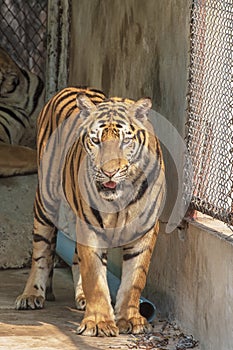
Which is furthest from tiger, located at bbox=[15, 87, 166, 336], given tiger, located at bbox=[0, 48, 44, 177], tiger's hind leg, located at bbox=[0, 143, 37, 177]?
tiger, located at bbox=[0, 48, 44, 177]

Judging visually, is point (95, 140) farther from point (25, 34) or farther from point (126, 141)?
point (25, 34)

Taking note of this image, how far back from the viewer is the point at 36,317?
18.0 ft

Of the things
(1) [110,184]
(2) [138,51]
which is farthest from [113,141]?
(2) [138,51]

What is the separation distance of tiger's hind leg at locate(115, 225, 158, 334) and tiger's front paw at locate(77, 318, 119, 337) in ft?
0.32

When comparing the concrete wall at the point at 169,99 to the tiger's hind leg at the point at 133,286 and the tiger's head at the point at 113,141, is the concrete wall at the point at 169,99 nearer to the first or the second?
the tiger's hind leg at the point at 133,286

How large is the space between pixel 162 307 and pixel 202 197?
80cm

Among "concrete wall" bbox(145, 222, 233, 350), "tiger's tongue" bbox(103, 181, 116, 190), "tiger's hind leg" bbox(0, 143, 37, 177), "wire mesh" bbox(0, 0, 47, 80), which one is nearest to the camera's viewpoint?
"concrete wall" bbox(145, 222, 233, 350)

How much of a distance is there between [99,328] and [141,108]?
1044mm

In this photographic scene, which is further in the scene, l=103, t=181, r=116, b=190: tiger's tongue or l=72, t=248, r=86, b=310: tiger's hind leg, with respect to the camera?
l=72, t=248, r=86, b=310: tiger's hind leg

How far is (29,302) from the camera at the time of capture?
5.68 meters

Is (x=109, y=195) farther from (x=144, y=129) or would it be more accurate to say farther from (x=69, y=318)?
(x=69, y=318)

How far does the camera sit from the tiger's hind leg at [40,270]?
569cm

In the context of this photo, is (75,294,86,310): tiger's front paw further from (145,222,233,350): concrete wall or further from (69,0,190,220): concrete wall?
(69,0,190,220): concrete wall

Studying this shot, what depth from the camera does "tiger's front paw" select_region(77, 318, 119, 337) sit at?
16.3ft
